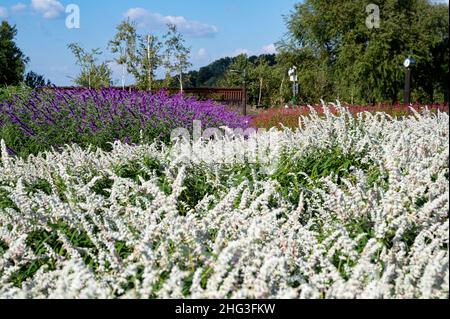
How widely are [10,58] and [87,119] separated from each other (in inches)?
906

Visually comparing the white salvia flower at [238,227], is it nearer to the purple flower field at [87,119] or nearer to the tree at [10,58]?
the purple flower field at [87,119]

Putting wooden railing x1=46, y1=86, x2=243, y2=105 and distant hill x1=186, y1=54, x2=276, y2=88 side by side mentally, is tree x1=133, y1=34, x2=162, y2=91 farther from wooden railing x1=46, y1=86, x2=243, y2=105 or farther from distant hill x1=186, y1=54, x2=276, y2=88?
distant hill x1=186, y1=54, x2=276, y2=88

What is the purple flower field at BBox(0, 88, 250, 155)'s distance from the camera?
8.13 meters

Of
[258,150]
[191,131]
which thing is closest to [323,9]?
[191,131]

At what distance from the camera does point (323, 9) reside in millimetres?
33094

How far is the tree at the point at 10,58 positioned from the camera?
91.2 feet

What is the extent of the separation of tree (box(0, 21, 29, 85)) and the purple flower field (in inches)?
770

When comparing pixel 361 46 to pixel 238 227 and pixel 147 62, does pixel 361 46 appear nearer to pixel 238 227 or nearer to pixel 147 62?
pixel 147 62

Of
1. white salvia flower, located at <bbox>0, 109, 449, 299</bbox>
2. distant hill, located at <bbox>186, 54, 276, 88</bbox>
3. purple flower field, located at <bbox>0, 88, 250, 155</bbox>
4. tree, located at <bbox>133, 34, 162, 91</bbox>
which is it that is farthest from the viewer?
distant hill, located at <bbox>186, 54, 276, 88</bbox>

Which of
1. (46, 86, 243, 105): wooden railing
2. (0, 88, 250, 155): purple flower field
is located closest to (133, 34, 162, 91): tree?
(46, 86, 243, 105): wooden railing

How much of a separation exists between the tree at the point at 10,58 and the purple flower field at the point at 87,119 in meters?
19.5

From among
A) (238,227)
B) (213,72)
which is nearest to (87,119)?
(238,227)
